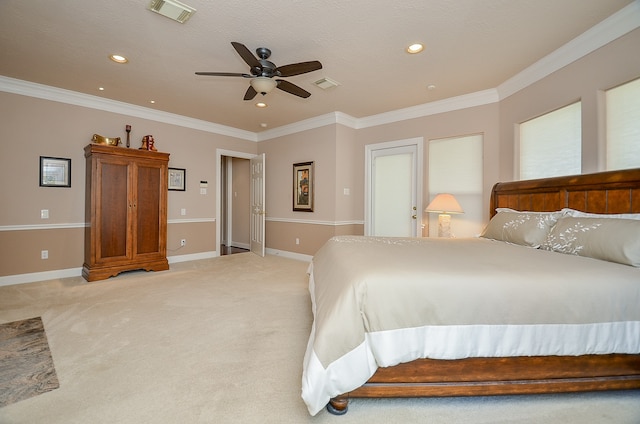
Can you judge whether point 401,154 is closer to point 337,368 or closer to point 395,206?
point 395,206

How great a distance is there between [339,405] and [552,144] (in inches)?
135

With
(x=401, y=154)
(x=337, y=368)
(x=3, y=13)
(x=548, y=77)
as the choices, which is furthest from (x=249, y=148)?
(x=337, y=368)

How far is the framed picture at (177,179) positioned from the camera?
494 centimetres

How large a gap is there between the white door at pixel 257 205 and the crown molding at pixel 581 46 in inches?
167

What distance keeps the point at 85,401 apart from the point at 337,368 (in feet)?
4.59

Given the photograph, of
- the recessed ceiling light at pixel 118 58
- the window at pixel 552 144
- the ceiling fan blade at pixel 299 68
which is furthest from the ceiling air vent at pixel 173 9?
the window at pixel 552 144

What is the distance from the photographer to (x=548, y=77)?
3029 mm

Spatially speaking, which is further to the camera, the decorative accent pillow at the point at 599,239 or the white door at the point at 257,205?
the white door at the point at 257,205

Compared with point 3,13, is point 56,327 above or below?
below

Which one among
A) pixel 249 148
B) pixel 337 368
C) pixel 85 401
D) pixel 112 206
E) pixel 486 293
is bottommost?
pixel 85 401

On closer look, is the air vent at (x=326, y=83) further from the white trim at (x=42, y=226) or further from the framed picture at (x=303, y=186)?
the white trim at (x=42, y=226)

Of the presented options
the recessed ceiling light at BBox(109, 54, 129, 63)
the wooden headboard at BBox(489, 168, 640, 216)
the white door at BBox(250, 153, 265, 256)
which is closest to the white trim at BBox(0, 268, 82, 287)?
the white door at BBox(250, 153, 265, 256)

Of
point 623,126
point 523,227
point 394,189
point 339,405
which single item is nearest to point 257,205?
point 394,189

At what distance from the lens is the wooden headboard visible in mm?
2105
